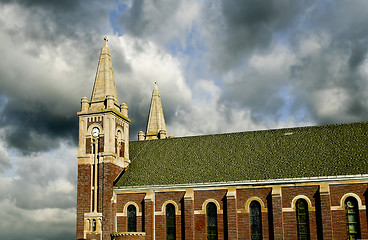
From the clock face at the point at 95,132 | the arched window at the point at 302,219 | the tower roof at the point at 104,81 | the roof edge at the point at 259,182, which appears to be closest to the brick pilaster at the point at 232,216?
the roof edge at the point at 259,182

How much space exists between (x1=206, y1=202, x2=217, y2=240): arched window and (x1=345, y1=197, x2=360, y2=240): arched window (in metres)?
11.9

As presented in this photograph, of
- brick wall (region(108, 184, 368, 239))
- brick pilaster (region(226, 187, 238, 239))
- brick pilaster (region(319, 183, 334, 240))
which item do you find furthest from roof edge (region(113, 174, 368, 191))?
brick pilaster (region(226, 187, 238, 239))

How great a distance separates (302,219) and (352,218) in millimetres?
4246

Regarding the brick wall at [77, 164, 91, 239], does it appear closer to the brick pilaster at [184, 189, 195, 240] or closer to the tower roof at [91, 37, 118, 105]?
the tower roof at [91, 37, 118, 105]

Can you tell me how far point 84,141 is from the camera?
48281 mm

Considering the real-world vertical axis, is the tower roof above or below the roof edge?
above

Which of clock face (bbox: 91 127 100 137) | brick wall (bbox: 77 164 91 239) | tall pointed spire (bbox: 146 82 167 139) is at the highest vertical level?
tall pointed spire (bbox: 146 82 167 139)

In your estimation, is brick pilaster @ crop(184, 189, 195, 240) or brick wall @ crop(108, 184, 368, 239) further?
brick pilaster @ crop(184, 189, 195, 240)

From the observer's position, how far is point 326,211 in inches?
1540

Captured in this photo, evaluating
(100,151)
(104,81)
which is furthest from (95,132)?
(104,81)

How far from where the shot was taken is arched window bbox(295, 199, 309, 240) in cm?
3997

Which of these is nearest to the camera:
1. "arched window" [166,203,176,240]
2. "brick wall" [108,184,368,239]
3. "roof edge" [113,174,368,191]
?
"brick wall" [108,184,368,239]

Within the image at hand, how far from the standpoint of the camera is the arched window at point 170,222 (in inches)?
1722

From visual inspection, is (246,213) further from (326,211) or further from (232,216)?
(326,211)
